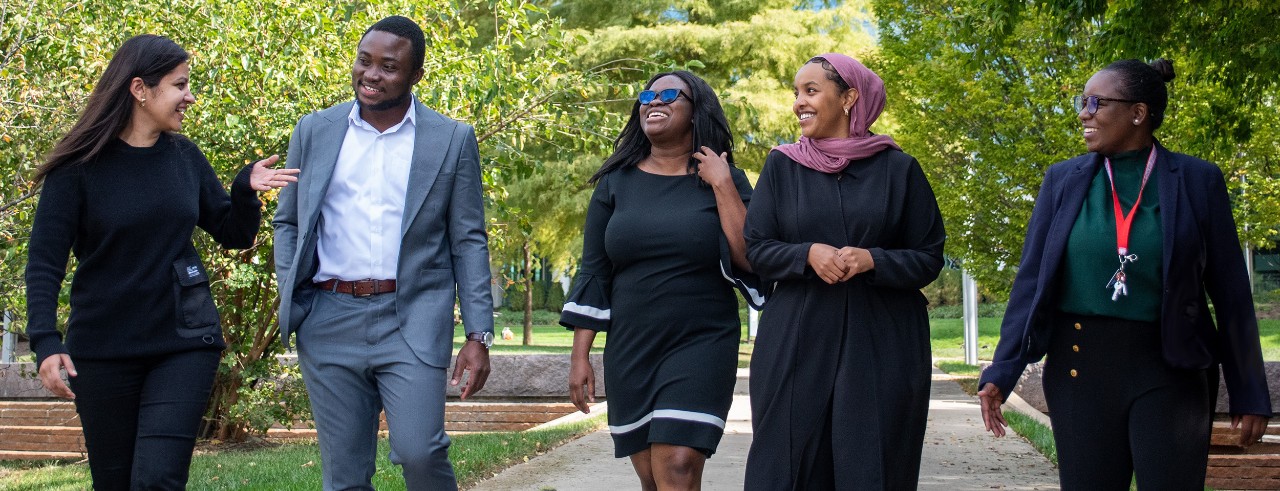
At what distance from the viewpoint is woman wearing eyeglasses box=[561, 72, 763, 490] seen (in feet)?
16.5

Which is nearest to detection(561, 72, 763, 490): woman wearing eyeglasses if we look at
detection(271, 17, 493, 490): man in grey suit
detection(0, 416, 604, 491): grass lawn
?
detection(271, 17, 493, 490): man in grey suit

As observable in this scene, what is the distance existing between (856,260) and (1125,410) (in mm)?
880

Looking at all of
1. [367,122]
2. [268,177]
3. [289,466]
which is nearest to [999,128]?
[289,466]

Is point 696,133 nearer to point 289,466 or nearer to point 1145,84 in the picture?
point 1145,84

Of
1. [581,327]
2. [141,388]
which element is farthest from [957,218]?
[141,388]

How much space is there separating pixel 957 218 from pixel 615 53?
10.1m

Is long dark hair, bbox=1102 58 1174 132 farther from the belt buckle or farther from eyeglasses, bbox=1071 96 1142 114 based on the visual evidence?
the belt buckle

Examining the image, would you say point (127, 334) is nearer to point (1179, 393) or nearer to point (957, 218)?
point (1179, 393)

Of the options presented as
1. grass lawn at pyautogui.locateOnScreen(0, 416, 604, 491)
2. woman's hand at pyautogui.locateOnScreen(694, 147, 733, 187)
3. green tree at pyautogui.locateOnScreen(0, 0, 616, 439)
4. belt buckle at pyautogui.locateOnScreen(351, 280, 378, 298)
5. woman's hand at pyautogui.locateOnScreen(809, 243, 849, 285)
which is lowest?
grass lawn at pyautogui.locateOnScreen(0, 416, 604, 491)

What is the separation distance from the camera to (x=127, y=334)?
14.2ft

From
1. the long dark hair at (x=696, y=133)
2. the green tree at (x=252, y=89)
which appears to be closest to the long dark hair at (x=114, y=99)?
the long dark hair at (x=696, y=133)

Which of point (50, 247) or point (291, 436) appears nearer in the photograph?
point (50, 247)

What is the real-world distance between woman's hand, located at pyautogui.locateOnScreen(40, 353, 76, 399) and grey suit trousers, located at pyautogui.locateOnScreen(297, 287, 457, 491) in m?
0.70

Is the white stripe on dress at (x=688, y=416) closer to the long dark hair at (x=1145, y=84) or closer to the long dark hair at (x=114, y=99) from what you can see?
the long dark hair at (x=1145, y=84)
